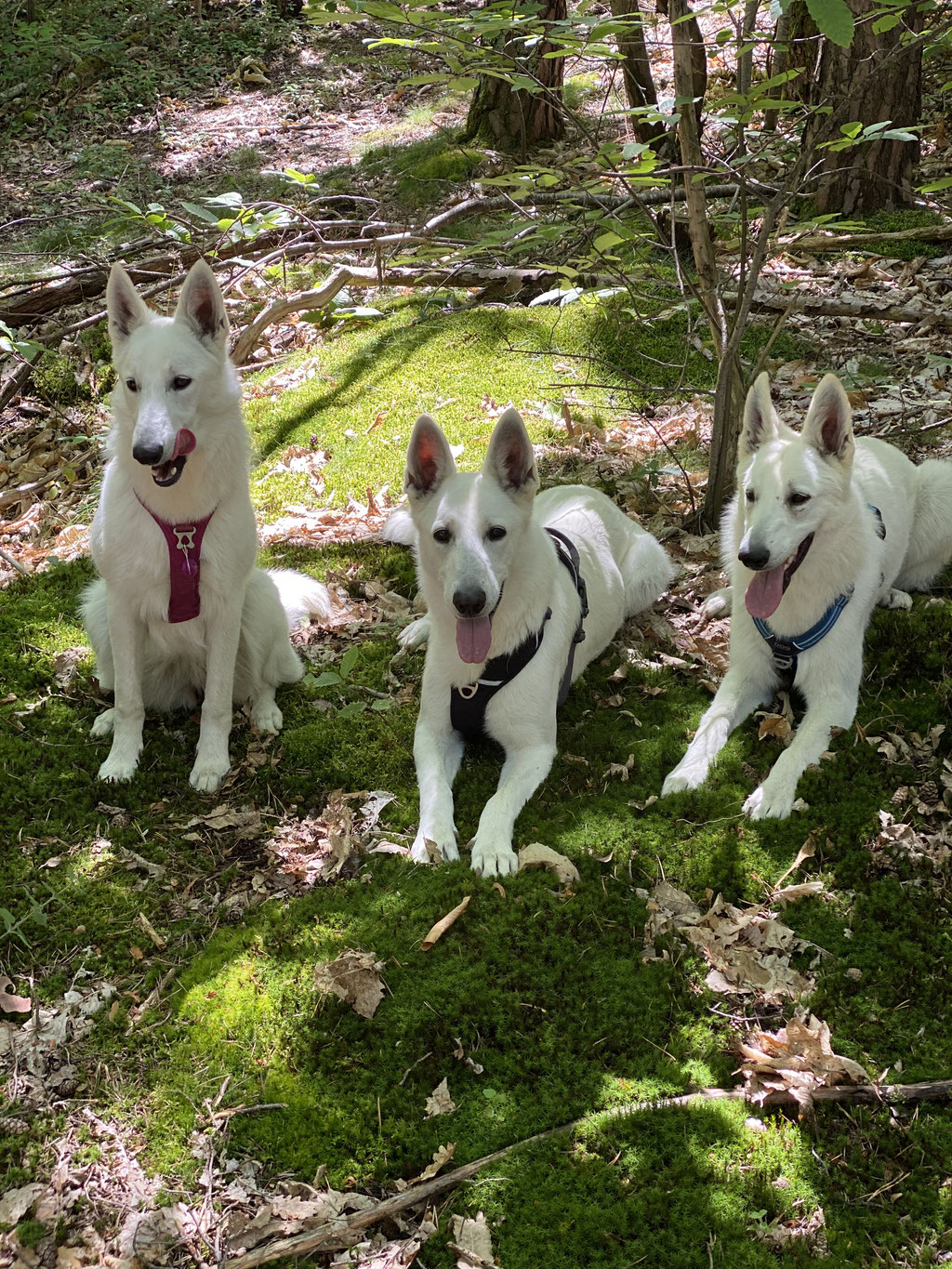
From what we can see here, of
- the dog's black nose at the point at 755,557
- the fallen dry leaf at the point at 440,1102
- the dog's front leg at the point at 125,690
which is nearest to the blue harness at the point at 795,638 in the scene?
the dog's black nose at the point at 755,557

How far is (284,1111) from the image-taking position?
10.0 feet

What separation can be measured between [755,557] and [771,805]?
105cm

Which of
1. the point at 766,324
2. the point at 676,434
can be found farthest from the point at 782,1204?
the point at 766,324

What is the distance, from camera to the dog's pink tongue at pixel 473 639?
4059 millimetres

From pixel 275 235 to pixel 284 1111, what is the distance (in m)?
7.75

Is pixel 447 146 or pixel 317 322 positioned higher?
pixel 447 146

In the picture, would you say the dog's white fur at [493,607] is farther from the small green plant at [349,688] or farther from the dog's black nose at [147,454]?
the dog's black nose at [147,454]

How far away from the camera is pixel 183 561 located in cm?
431

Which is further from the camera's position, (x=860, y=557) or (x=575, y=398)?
(x=575, y=398)

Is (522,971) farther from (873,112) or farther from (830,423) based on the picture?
(873,112)

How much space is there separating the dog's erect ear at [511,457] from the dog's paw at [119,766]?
2148mm

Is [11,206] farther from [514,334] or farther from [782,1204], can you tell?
[782,1204]

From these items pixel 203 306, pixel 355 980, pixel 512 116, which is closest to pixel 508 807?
pixel 355 980

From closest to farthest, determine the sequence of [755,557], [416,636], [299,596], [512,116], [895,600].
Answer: [755,557], [895,600], [416,636], [299,596], [512,116]
